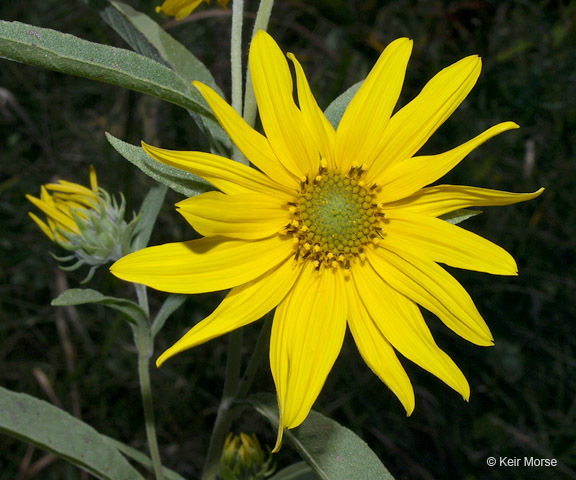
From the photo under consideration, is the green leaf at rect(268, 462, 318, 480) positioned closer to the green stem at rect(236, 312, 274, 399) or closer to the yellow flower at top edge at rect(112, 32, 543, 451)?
the green stem at rect(236, 312, 274, 399)

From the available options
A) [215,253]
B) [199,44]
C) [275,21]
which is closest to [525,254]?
[275,21]

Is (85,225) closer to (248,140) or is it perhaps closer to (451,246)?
(248,140)

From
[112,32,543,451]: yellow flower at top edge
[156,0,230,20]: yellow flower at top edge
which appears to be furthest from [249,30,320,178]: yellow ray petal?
[156,0,230,20]: yellow flower at top edge

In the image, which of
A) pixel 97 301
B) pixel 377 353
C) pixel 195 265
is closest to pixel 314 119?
pixel 195 265

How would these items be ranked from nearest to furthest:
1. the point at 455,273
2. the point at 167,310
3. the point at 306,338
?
the point at 306,338 → the point at 167,310 → the point at 455,273

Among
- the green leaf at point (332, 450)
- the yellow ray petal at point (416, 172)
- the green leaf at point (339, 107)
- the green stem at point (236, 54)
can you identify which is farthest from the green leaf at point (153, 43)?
the green leaf at point (332, 450)
